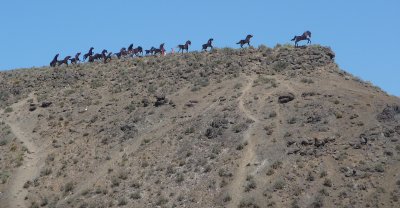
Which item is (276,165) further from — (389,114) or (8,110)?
(8,110)

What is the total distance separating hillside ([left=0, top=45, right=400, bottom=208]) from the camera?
144ft

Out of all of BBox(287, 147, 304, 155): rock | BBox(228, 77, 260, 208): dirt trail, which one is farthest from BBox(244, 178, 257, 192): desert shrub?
BBox(287, 147, 304, 155): rock

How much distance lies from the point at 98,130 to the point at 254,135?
42.4 ft

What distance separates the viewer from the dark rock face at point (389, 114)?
4778cm

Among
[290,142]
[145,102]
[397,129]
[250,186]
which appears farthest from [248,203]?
[145,102]

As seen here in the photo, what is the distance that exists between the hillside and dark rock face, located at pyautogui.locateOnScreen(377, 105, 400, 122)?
79 mm

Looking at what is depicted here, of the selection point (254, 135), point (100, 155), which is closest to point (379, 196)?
point (254, 135)

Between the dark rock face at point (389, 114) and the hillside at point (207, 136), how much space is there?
3.1 inches

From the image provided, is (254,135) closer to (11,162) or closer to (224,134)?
(224,134)

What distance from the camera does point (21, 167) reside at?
53.0m


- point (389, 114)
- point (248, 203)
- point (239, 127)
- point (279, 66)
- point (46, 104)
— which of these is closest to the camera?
point (248, 203)

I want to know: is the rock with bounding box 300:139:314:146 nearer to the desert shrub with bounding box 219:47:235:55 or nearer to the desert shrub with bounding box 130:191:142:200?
the desert shrub with bounding box 130:191:142:200

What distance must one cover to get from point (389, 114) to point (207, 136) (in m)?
12.1

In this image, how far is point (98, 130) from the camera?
55.9 m
